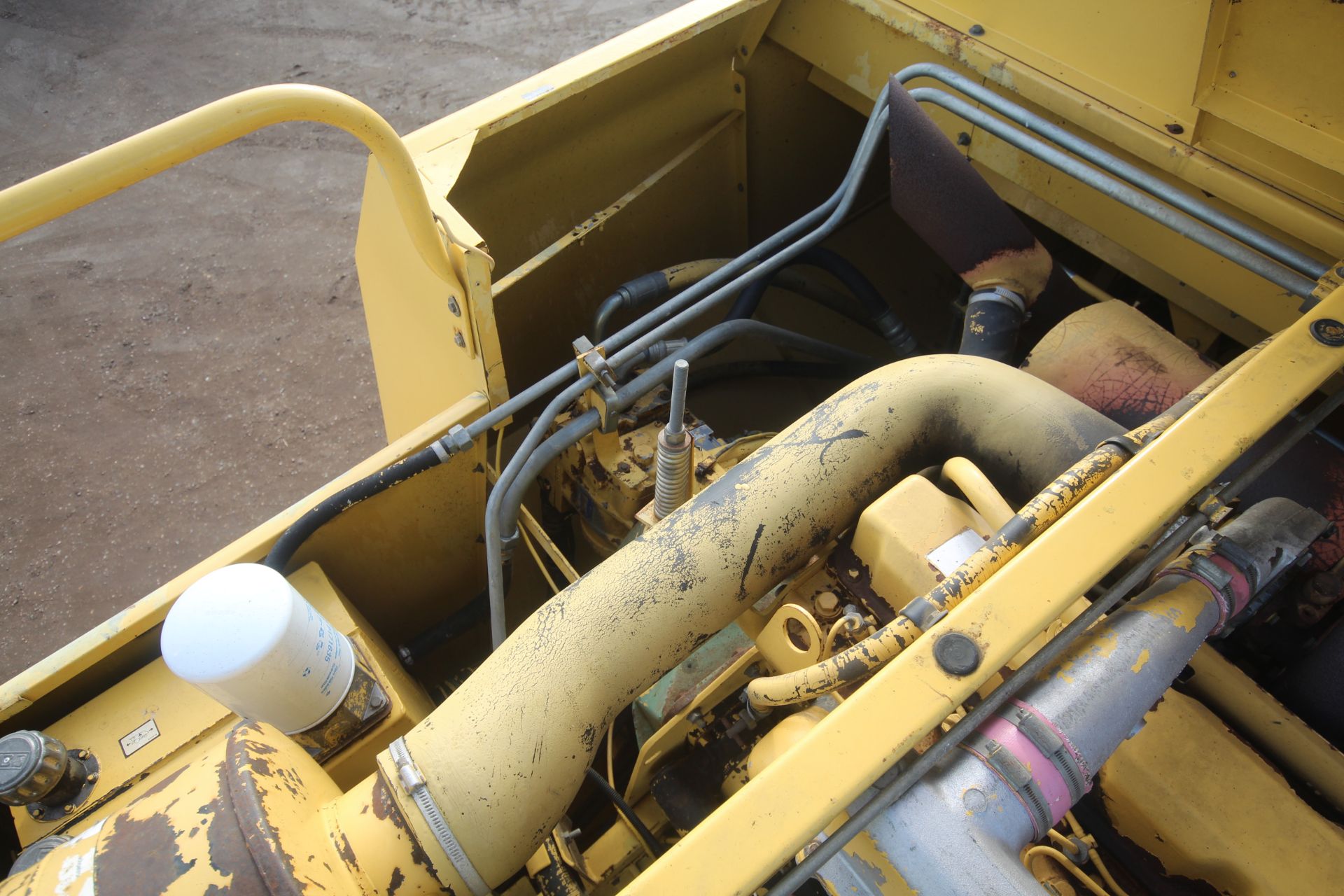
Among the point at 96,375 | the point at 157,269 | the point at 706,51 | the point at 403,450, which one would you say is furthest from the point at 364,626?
the point at 157,269

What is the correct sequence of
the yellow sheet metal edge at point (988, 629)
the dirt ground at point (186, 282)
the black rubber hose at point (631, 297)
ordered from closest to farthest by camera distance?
the yellow sheet metal edge at point (988, 629) → the black rubber hose at point (631, 297) → the dirt ground at point (186, 282)

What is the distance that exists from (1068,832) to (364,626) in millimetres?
888

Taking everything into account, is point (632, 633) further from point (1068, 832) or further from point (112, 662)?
point (112, 662)

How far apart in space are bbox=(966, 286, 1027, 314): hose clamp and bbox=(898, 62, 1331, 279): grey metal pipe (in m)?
0.20

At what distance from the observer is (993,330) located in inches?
47.2

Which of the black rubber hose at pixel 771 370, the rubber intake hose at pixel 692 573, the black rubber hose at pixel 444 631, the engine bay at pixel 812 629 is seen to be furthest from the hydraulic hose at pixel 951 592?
the black rubber hose at pixel 771 370

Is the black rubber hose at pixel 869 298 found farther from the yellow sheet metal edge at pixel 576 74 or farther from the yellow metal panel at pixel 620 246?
the yellow sheet metal edge at pixel 576 74

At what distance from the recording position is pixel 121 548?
2.18 m

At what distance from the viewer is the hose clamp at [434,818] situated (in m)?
0.75

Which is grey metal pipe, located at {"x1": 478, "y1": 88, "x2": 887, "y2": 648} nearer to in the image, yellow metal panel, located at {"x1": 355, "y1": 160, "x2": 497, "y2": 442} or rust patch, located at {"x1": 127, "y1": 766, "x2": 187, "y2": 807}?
yellow metal panel, located at {"x1": 355, "y1": 160, "x2": 497, "y2": 442}

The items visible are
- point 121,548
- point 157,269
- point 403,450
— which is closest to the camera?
point 403,450

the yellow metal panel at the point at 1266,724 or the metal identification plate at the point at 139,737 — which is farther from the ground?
the metal identification plate at the point at 139,737

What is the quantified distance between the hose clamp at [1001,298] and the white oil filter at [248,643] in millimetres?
965

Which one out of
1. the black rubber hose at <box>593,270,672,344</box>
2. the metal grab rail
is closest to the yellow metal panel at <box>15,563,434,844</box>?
the metal grab rail
